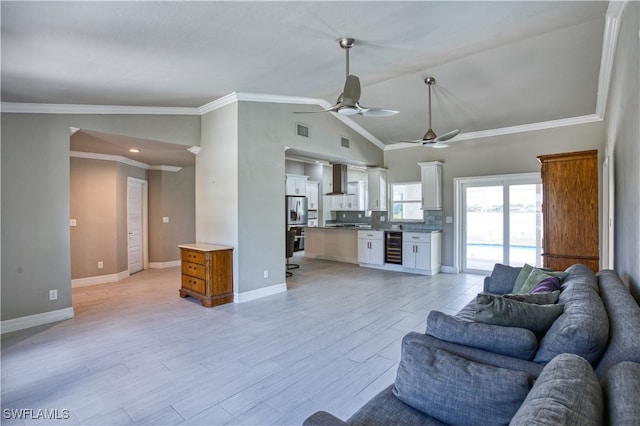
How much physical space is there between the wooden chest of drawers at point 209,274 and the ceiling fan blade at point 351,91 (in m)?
2.72

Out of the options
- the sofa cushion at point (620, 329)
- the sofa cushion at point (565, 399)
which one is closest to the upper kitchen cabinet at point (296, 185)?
the sofa cushion at point (620, 329)

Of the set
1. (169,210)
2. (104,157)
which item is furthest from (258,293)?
(104,157)

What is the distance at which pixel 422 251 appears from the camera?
6754 mm

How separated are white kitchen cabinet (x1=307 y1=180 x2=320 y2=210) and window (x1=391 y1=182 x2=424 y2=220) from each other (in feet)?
11.0

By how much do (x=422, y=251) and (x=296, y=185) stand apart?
182 inches

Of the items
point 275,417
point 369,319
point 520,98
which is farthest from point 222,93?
point 520,98

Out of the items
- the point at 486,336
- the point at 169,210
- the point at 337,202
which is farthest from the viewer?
the point at 337,202

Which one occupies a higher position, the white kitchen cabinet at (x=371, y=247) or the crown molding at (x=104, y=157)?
the crown molding at (x=104, y=157)

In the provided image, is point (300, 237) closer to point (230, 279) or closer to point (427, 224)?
point (427, 224)

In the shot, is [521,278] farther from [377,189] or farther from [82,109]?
[82,109]

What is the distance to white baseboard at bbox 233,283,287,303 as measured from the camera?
15.7 ft

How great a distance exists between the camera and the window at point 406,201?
24.8ft

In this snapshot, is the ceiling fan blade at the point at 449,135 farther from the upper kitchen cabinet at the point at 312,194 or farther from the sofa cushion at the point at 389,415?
the upper kitchen cabinet at the point at 312,194

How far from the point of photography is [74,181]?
19.1 ft
